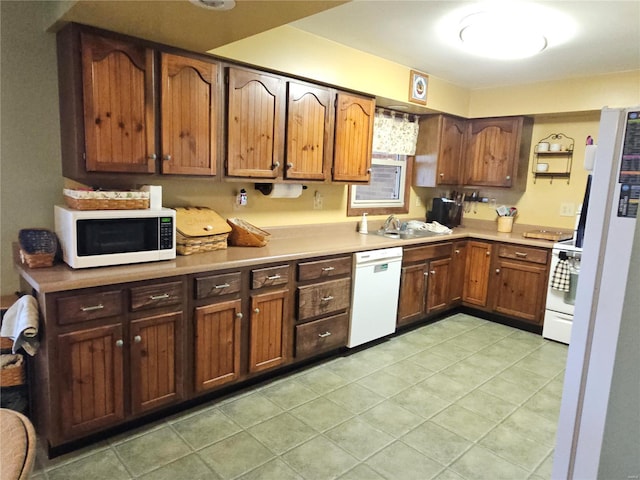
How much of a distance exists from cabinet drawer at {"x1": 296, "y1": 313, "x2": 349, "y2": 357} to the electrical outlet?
269 centimetres

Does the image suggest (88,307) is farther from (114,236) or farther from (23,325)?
(114,236)

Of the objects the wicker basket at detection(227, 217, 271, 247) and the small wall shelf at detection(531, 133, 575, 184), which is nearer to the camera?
the wicker basket at detection(227, 217, 271, 247)

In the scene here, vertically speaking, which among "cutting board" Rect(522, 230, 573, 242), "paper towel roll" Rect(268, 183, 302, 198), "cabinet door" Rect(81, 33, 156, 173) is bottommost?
"cutting board" Rect(522, 230, 573, 242)

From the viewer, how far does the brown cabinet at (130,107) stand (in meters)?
2.13

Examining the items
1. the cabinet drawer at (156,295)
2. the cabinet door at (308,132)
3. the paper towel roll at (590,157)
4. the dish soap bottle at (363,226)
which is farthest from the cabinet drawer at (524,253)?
the cabinet drawer at (156,295)

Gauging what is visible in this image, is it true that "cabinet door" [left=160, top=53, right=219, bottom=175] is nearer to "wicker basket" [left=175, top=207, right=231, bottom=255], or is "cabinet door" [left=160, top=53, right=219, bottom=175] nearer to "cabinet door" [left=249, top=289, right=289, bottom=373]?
"wicker basket" [left=175, top=207, right=231, bottom=255]

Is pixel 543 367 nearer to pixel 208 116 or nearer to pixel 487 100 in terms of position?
pixel 487 100

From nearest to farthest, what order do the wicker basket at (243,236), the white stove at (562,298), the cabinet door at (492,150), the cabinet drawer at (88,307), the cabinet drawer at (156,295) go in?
the cabinet drawer at (88,307), the cabinet drawer at (156,295), the wicker basket at (243,236), the white stove at (562,298), the cabinet door at (492,150)

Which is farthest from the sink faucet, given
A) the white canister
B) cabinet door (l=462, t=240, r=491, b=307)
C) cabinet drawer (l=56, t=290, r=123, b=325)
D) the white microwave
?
cabinet drawer (l=56, t=290, r=123, b=325)

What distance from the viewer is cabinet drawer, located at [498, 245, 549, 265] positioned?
12.9 feet

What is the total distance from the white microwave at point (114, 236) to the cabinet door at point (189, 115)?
1.18ft

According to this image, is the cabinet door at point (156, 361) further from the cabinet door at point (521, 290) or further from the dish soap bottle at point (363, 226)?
the cabinet door at point (521, 290)

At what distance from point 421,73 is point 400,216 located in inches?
58.4

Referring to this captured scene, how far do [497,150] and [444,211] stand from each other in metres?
0.84
